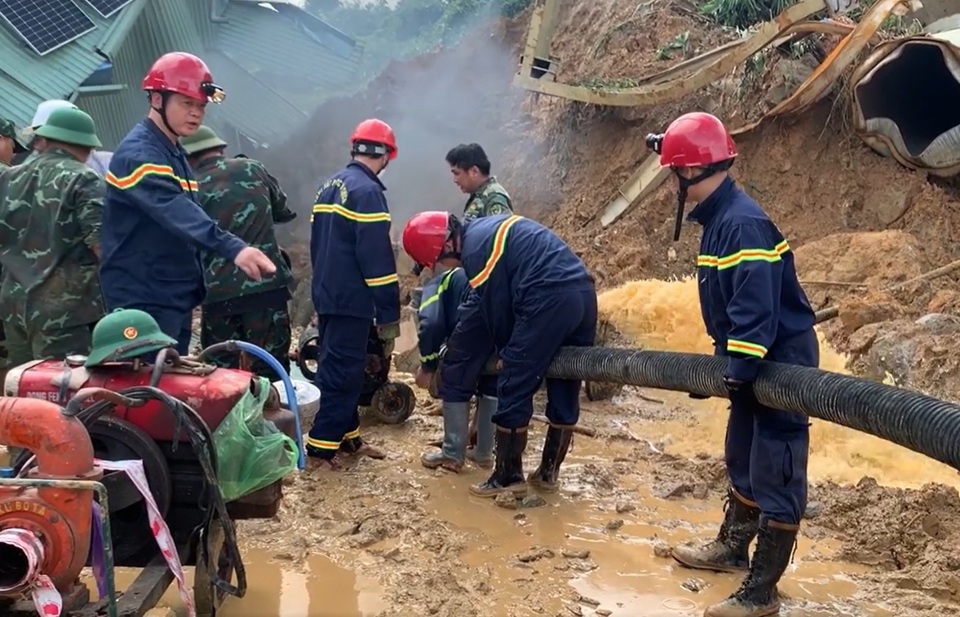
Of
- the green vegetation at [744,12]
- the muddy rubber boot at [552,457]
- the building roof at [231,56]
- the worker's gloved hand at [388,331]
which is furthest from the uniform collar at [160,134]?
the green vegetation at [744,12]

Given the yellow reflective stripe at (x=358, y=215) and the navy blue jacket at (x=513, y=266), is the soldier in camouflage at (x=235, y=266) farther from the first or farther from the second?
the navy blue jacket at (x=513, y=266)

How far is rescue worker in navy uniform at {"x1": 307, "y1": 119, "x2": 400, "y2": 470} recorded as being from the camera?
207 inches

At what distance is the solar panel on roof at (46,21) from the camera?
11.8m

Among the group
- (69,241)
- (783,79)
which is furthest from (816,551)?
(783,79)

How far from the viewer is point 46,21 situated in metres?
12.1

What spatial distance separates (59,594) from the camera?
2.71 m

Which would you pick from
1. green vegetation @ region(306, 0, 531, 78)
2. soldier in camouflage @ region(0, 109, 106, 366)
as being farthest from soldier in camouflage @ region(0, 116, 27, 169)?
green vegetation @ region(306, 0, 531, 78)

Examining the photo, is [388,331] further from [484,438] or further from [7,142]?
[7,142]

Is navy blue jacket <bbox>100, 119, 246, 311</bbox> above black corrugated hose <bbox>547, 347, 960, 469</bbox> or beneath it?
above

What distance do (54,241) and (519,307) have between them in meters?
2.47

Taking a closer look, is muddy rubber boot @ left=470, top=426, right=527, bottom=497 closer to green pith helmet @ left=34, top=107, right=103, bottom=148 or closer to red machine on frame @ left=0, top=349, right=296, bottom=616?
red machine on frame @ left=0, top=349, right=296, bottom=616

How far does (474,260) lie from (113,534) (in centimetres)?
243

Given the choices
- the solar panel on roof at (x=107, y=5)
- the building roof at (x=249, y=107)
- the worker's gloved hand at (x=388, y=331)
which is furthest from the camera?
the building roof at (x=249, y=107)

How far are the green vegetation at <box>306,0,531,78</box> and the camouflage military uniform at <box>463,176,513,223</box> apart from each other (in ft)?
38.1
